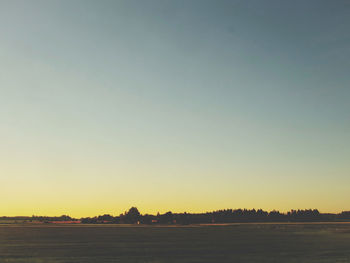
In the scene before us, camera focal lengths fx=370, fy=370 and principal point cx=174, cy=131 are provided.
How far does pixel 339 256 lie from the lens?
59.6 metres

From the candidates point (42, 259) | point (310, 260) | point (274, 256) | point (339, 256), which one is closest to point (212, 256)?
point (274, 256)

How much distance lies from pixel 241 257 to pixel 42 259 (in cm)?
3100

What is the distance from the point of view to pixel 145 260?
5478 centimetres

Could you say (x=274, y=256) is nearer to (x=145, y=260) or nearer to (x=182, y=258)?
(x=182, y=258)

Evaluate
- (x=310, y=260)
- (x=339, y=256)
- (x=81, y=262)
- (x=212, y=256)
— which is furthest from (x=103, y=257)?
(x=339, y=256)

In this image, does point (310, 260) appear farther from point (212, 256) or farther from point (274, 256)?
point (212, 256)

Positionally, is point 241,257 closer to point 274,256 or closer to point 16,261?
point 274,256

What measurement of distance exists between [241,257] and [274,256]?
587cm

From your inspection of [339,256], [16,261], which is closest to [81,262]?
[16,261]

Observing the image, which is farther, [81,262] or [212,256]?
[212,256]

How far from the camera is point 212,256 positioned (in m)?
59.5

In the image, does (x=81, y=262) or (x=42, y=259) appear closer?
(x=81, y=262)

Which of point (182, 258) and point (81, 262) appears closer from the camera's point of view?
point (81, 262)

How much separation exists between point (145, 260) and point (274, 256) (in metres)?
21.2
